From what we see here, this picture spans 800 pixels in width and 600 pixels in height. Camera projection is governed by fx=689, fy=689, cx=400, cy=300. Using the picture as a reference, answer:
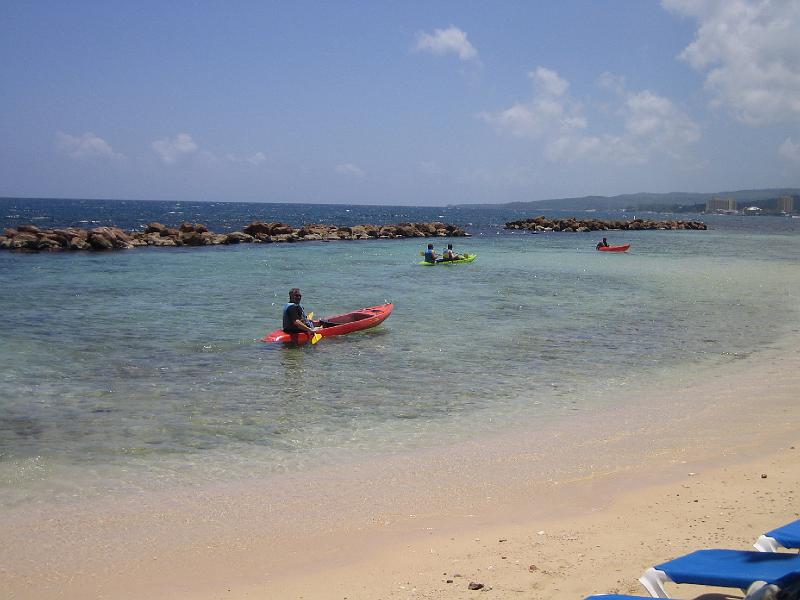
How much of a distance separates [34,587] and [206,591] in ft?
4.28

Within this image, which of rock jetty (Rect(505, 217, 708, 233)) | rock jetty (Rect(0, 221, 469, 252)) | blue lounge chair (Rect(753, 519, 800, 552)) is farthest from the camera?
rock jetty (Rect(505, 217, 708, 233))

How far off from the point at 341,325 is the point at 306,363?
2832 mm

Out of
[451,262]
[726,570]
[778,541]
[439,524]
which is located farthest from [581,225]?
[726,570]

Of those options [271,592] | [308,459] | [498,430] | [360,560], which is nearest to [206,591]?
[271,592]

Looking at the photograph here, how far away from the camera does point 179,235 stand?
4906cm

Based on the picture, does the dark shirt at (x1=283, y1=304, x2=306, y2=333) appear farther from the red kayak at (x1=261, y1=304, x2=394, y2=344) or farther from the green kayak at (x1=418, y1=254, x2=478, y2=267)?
the green kayak at (x1=418, y1=254, x2=478, y2=267)

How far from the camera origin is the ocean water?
8.23m

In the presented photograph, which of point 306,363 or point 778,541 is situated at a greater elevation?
point 778,541

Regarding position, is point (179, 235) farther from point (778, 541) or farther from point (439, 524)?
point (778, 541)

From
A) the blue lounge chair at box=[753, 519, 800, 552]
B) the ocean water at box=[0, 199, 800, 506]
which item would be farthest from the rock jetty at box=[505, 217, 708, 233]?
the blue lounge chair at box=[753, 519, 800, 552]

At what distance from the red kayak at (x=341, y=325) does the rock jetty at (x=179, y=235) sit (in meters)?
31.2

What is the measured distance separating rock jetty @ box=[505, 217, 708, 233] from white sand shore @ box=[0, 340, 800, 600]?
233 ft

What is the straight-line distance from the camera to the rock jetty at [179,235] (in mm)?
42375

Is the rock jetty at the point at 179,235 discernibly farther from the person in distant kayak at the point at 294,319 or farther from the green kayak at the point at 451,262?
the person in distant kayak at the point at 294,319
